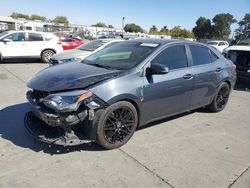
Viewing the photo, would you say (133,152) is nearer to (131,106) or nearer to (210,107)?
(131,106)

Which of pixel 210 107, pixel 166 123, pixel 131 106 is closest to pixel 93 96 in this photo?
pixel 131 106

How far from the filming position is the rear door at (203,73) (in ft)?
16.1

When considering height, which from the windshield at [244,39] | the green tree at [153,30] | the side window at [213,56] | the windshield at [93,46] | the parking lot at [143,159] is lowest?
the parking lot at [143,159]

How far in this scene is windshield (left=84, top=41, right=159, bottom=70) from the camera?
4176 mm

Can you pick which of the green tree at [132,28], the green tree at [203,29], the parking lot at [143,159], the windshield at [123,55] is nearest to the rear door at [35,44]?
the parking lot at [143,159]

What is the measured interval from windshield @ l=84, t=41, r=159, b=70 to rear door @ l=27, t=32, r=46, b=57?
841 cm

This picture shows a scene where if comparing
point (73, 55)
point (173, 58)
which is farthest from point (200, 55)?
point (73, 55)

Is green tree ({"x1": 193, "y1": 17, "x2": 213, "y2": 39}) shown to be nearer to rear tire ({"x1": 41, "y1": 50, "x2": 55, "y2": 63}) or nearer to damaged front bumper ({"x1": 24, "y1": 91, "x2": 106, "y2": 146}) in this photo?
rear tire ({"x1": 41, "y1": 50, "x2": 55, "y2": 63})

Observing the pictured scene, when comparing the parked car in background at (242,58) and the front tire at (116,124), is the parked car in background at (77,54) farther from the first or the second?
the front tire at (116,124)

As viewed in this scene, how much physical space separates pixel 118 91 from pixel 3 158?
5.86ft

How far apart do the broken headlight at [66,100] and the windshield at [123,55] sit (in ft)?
3.18

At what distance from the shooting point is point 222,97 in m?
5.90

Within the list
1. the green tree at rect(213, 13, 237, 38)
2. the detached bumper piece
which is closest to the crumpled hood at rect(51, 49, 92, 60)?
the detached bumper piece

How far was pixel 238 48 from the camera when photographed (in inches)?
370
